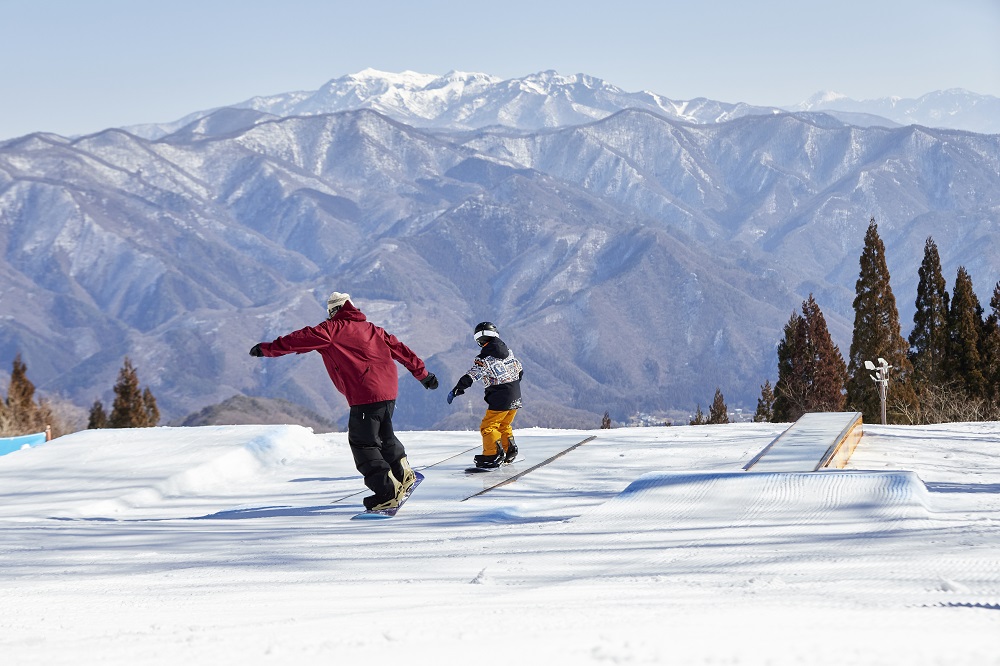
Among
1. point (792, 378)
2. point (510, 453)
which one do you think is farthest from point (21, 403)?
point (792, 378)

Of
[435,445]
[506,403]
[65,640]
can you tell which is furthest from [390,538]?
[435,445]

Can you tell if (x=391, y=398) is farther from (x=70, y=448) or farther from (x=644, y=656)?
(x=70, y=448)

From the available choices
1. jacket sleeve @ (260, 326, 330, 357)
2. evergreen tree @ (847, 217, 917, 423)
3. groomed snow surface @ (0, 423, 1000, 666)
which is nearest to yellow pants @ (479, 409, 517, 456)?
groomed snow surface @ (0, 423, 1000, 666)

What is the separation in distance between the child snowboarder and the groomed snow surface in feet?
1.07

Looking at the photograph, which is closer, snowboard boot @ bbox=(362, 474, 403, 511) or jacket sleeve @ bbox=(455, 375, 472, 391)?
snowboard boot @ bbox=(362, 474, 403, 511)

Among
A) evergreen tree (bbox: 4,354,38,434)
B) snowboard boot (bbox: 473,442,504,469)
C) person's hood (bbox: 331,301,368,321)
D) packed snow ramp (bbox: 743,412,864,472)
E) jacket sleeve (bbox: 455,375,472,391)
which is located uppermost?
person's hood (bbox: 331,301,368,321)

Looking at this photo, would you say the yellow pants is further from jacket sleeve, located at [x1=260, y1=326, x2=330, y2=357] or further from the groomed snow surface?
jacket sleeve, located at [x1=260, y1=326, x2=330, y2=357]

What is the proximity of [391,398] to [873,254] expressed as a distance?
44081 millimetres

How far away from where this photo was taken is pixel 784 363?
5566cm

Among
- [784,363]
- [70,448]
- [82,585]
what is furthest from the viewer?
[784,363]

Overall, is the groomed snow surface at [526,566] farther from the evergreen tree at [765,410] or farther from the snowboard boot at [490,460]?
the evergreen tree at [765,410]

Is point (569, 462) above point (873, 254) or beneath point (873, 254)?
beneath

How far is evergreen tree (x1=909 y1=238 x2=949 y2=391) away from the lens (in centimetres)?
4794

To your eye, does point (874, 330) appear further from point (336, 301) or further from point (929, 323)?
point (336, 301)
